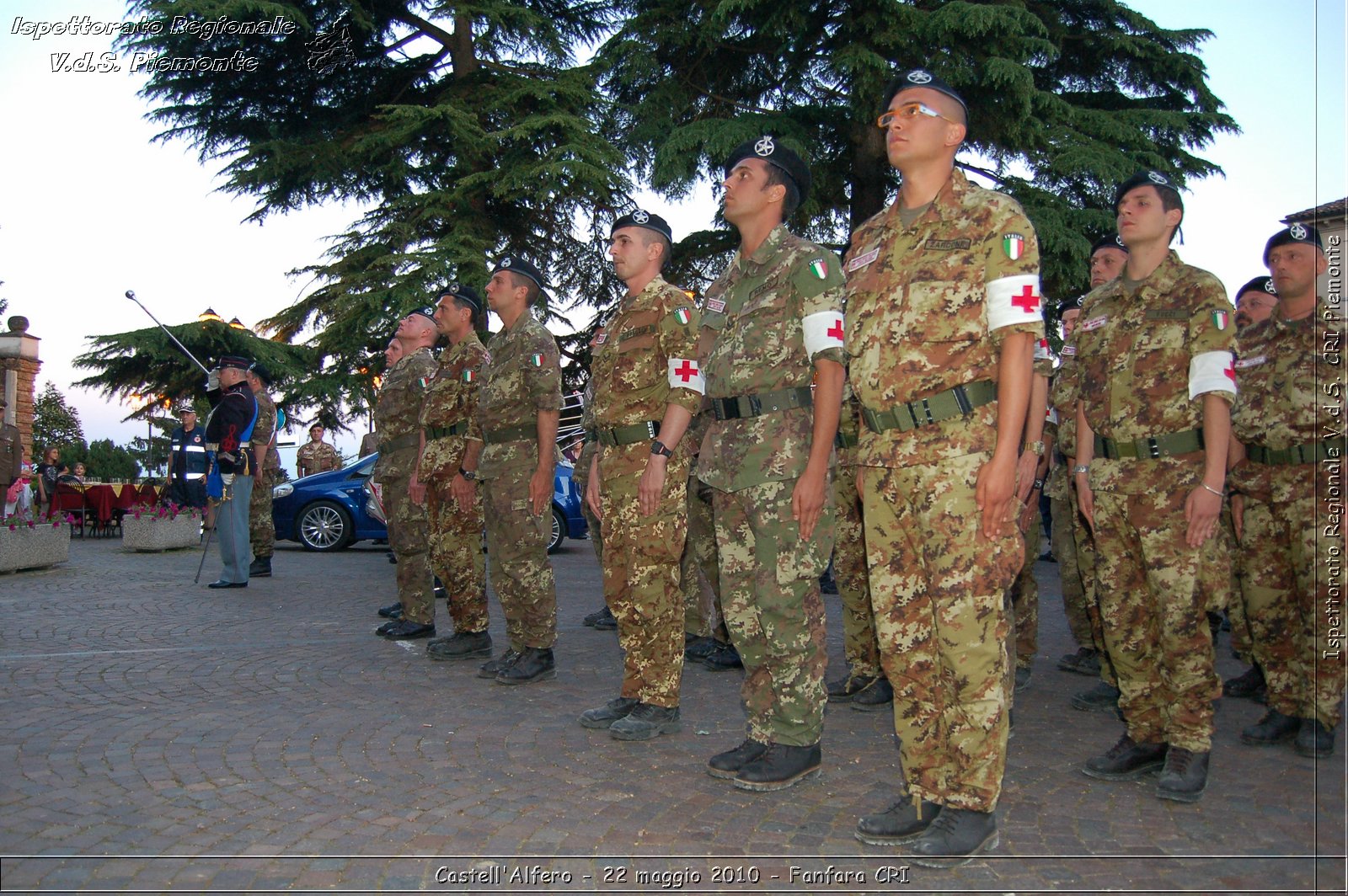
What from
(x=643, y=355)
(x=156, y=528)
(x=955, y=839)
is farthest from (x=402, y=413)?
(x=156, y=528)

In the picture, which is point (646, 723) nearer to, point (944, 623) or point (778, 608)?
point (778, 608)

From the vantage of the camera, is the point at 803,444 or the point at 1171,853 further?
the point at 803,444

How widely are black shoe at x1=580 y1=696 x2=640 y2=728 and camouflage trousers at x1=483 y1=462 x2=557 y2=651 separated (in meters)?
1.00

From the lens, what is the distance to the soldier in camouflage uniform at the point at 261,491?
10.6m

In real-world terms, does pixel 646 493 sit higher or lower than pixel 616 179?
lower

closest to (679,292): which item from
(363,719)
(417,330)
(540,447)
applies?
(540,447)

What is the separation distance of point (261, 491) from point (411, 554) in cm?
527

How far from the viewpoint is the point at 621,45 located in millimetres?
16594

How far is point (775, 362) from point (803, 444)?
32 cm

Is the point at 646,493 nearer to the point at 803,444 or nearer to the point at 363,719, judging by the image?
the point at 803,444

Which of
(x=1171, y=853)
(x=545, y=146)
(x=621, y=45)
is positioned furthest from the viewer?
(x=545, y=146)

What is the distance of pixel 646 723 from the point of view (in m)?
4.32

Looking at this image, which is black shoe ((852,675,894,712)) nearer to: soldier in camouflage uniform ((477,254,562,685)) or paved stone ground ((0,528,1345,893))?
paved stone ground ((0,528,1345,893))

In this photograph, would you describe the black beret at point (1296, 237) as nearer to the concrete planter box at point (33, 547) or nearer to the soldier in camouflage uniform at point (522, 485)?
the soldier in camouflage uniform at point (522, 485)
